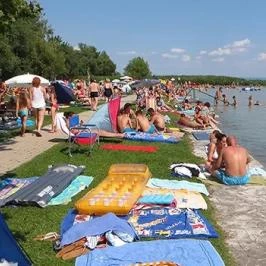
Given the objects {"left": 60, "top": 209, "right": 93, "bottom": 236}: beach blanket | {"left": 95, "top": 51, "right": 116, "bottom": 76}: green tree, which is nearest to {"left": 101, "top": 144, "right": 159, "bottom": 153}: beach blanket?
{"left": 60, "top": 209, "right": 93, "bottom": 236}: beach blanket

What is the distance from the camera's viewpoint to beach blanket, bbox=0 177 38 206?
721cm

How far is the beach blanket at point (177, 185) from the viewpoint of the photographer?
7678mm

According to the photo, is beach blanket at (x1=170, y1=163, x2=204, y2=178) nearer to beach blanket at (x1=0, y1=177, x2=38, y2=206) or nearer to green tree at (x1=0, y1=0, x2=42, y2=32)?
beach blanket at (x1=0, y1=177, x2=38, y2=206)

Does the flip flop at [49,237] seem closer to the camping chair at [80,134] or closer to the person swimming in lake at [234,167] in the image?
the person swimming in lake at [234,167]

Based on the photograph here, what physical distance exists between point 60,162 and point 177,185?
2917 mm

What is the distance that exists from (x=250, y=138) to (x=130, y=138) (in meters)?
7.74

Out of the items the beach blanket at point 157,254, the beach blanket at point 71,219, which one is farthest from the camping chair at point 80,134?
the beach blanket at point 157,254

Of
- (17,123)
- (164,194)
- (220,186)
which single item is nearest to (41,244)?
(164,194)

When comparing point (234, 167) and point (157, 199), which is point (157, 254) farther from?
point (234, 167)

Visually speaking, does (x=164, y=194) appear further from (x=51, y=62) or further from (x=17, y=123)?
(x=51, y=62)

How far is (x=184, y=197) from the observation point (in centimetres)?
703

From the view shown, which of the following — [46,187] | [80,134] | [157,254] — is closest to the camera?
[157,254]

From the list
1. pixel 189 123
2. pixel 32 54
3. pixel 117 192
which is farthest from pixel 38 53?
pixel 117 192

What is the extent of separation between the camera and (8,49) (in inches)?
1973
